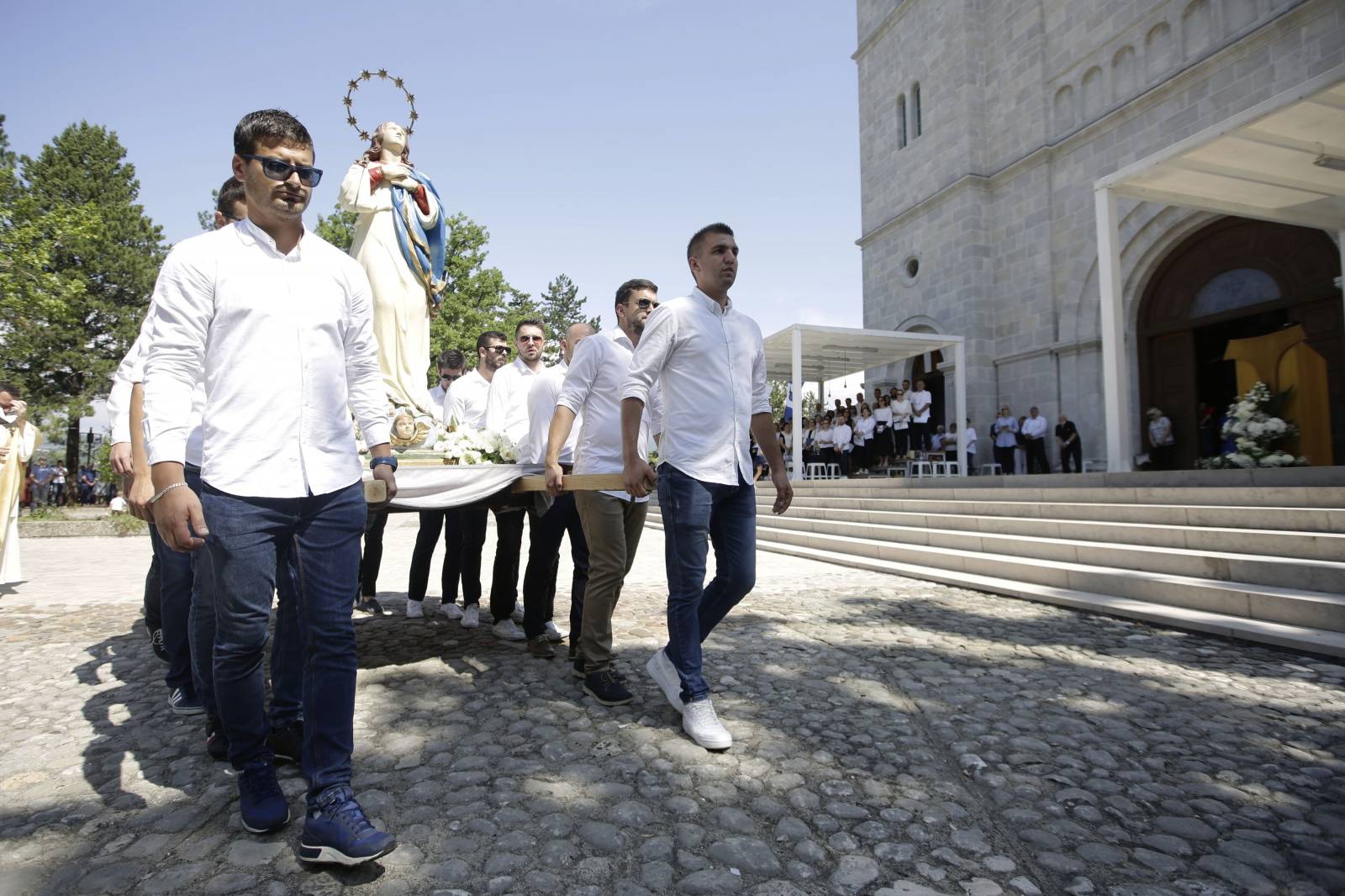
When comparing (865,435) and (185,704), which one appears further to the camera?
(865,435)

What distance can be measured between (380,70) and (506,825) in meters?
6.14

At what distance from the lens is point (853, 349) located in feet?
59.8

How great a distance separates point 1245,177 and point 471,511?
33.5 ft

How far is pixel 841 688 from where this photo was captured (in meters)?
3.73

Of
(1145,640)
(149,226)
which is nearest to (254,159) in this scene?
(1145,640)

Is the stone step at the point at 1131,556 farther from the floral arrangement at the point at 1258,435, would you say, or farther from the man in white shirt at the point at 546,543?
the man in white shirt at the point at 546,543

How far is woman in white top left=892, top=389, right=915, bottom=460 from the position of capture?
55.2 feet

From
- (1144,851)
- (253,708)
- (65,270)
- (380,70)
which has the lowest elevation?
(1144,851)

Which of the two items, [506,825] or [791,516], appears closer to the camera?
[506,825]

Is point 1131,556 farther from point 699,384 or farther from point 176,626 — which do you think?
point 176,626

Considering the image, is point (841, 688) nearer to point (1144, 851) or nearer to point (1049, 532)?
point (1144, 851)

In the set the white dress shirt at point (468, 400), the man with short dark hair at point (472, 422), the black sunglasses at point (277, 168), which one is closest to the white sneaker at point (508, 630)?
the man with short dark hair at point (472, 422)

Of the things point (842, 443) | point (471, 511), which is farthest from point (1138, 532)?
point (842, 443)

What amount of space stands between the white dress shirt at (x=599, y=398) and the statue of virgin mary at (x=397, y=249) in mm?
2482
